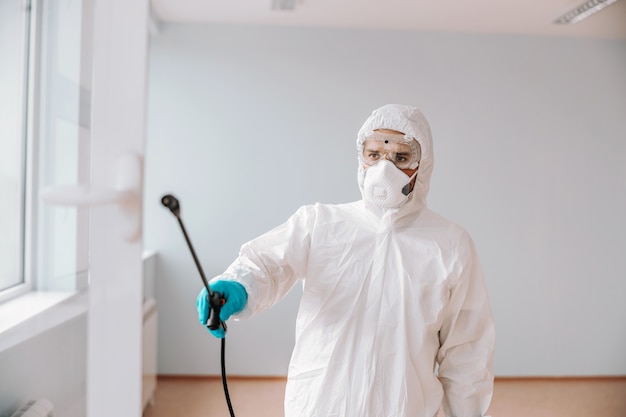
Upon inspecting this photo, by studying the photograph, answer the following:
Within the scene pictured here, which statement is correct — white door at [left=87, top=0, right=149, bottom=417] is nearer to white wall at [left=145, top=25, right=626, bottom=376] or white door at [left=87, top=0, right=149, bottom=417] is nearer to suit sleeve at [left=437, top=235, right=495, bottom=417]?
suit sleeve at [left=437, top=235, right=495, bottom=417]

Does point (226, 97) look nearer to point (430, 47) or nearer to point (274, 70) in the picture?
point (274, 70)

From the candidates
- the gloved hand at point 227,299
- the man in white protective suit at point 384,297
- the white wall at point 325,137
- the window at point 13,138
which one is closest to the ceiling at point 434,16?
the white wall at point 325,137

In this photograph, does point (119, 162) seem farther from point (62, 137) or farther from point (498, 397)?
point (498, 397)

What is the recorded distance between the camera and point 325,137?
1.73m

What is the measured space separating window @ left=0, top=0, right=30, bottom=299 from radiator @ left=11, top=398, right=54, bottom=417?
0.10 metres

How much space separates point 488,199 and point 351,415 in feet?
3.46

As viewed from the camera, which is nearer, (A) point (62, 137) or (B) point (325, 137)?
(A) point (62, 137)

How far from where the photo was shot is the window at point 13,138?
436mm

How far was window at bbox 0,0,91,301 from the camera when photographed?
43 cm

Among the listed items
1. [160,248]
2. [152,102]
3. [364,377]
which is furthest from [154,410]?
[152,102]

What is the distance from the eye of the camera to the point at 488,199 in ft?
6.06

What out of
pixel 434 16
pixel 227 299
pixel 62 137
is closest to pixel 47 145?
pixel 62 137

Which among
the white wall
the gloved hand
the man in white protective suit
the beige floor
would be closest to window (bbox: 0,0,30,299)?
the gloved hand

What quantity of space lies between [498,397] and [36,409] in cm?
176
